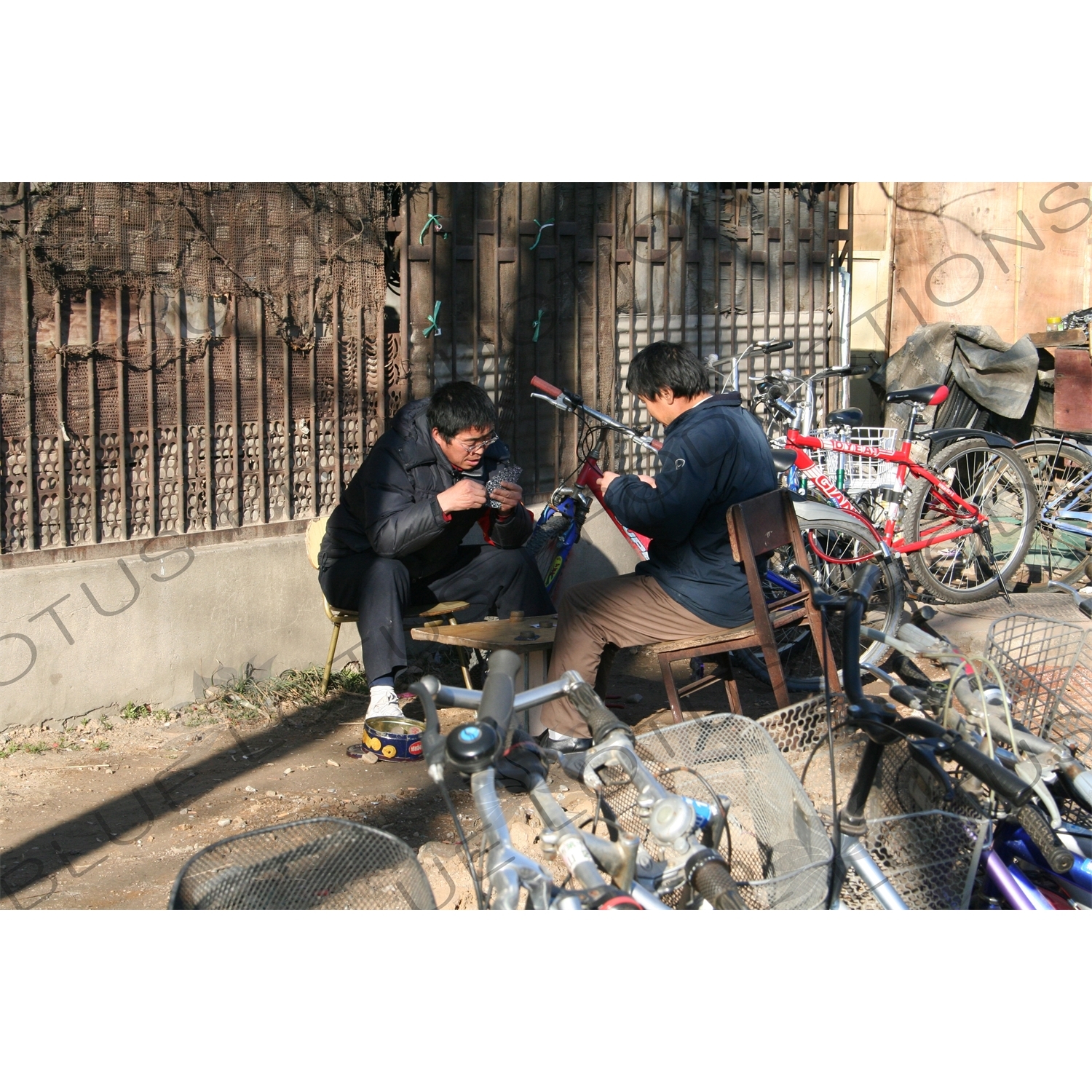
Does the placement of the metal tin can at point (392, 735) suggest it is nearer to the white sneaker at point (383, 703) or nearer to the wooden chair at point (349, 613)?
the white sneaker at point (383, 703)

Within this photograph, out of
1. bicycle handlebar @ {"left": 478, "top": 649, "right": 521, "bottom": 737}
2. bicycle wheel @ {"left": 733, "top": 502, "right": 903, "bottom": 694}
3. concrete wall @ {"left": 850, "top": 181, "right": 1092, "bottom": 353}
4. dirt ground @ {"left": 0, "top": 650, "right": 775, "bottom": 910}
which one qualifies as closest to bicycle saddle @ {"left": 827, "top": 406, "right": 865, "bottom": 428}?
bicycle wheel @ {"left": 733, "top": 502, "right": 903, "bottom": 694}

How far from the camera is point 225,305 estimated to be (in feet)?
17.2

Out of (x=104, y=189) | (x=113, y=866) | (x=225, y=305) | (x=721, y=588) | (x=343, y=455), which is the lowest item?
(x=113, y=866)

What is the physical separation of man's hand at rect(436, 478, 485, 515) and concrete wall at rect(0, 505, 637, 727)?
4.07 feet

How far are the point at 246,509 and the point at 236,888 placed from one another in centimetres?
360

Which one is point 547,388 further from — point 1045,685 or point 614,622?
point 1045,685

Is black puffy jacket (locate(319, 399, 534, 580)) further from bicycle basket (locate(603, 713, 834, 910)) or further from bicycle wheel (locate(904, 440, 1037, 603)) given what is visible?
bicycle wheel (locate(904, 440, 1037, 603))

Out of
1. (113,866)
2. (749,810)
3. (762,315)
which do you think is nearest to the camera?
(749,810)

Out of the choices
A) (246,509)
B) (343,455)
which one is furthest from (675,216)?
(246,509)

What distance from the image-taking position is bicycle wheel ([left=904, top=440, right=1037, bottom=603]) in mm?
6797

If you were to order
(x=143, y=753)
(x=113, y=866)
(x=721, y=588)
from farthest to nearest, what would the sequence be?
(x=143, y=753), (x=721, y=588), (x=113, y=866)

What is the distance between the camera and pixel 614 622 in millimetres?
4320

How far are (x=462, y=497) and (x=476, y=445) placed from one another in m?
0.30

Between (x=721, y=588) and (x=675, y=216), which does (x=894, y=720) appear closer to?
(x=721, y=588)
